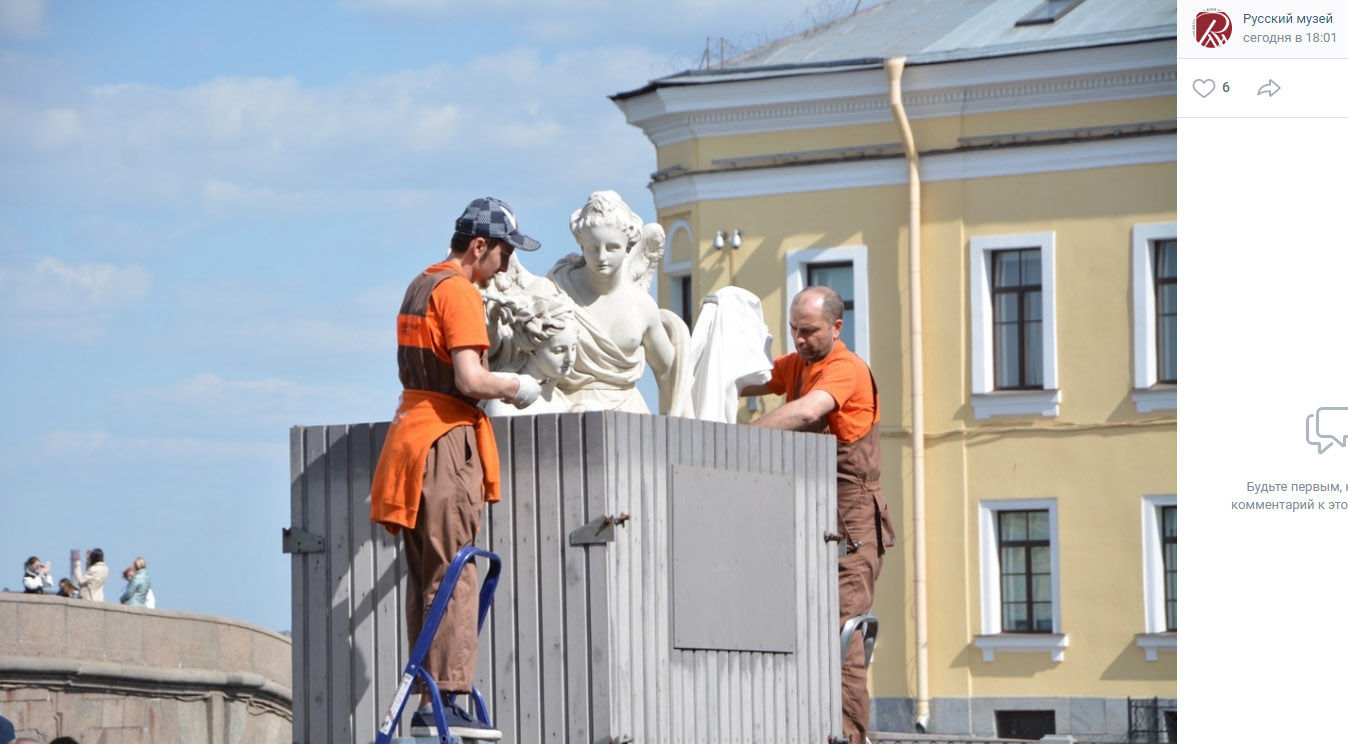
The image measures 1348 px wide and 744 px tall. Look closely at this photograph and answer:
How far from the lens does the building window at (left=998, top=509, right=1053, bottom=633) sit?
2766 centimetres

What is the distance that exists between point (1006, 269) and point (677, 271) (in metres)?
3.78

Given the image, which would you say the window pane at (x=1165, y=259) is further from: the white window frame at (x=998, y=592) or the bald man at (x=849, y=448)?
Answer: the bald man at (x=849, y=448)

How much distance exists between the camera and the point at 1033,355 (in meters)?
28.2

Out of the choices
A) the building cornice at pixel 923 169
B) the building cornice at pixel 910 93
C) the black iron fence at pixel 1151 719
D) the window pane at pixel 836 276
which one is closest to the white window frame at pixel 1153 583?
the black iron fence at pixel 1151 719

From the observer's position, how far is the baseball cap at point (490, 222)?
8016 mm

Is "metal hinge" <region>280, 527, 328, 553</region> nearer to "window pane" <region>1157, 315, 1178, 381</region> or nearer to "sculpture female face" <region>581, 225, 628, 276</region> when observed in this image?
"sculpture female face" <region>581, 225, 628, 276</region>

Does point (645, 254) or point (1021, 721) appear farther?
point (1021, 721)

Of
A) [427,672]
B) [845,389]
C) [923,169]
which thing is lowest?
[427,672]

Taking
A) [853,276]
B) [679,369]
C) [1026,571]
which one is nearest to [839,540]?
[679,369]

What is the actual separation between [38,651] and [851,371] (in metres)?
12.0

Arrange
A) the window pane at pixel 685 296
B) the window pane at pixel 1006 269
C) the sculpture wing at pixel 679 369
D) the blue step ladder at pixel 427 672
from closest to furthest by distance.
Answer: the blue step ladder at pixel 427 672 → the sculpture wing at pixel 679 369 → the window pane at pixel 1006 269 → the window pane at pixel 685 296

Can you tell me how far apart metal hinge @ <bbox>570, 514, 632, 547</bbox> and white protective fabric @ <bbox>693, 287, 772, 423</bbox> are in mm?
2401
